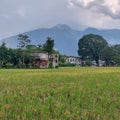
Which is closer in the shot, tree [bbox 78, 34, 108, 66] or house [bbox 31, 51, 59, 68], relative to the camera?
house [bbox 31, 51, 59, 68]

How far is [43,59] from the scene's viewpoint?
83938 mm

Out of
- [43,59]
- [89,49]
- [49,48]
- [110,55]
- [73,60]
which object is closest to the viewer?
[43,59]

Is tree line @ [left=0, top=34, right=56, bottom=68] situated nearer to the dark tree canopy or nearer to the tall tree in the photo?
the dark tree canopy

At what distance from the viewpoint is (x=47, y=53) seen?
288 ft

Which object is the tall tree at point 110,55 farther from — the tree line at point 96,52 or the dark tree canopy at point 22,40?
the dark tree canopy at point 22,40

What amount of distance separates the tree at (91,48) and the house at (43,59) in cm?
3510

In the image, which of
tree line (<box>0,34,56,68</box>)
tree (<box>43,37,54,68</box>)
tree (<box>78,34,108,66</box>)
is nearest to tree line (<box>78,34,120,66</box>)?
tree (<box>78,34,108,66</box>)

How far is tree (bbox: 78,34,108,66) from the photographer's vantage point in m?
122

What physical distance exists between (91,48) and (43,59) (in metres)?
42.2

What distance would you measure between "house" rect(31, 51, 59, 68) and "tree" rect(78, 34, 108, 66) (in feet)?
115

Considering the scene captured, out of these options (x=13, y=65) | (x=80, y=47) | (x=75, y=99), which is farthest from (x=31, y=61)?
(x=75, y=99)

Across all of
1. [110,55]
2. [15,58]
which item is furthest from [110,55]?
[15,58]

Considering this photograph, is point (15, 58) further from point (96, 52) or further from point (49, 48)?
point (96, 52)

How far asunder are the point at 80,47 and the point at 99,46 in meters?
7.03
